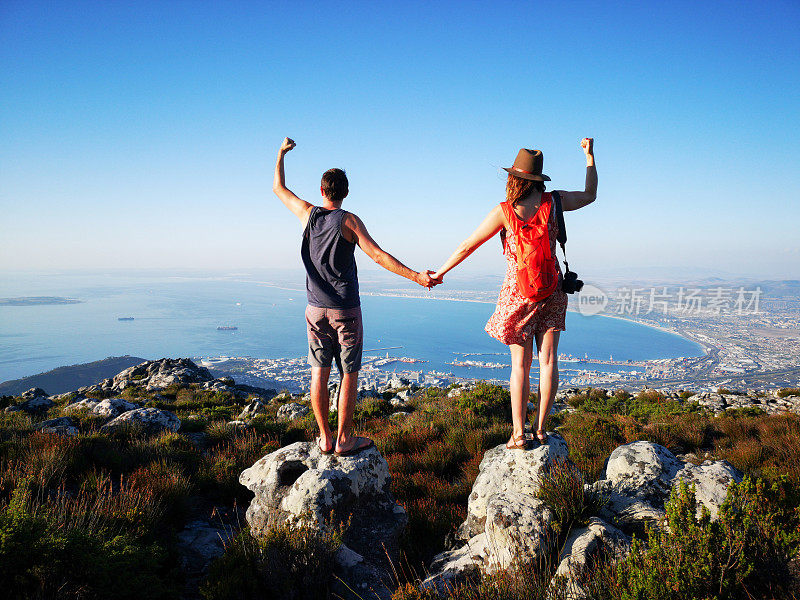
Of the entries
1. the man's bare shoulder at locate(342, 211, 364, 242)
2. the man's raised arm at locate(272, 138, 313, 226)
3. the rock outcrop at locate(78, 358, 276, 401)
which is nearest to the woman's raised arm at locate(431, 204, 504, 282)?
the man's bare shoulder at locate(342, 211, 364, 242)

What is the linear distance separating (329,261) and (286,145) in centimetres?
155

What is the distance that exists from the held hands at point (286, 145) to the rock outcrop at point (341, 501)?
3455mm

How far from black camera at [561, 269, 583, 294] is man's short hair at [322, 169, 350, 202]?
2.39 metres

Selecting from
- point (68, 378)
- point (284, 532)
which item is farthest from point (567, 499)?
point (68, 378)

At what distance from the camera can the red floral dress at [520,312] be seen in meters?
3.80

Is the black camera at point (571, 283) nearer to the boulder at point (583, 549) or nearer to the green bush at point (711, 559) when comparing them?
the green bush at point (711, 559)

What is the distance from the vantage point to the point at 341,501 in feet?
12.7

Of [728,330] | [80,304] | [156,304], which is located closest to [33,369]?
[156,304]

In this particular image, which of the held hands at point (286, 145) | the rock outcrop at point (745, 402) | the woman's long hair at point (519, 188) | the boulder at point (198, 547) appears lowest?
the rock outcrop at point (745, 402)

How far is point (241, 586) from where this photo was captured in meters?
3.02

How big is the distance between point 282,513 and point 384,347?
63981 mm

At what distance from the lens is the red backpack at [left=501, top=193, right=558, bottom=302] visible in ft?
11.6

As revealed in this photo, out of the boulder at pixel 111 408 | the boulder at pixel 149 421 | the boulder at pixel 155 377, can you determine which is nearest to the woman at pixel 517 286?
the boulder at pixel 149 421

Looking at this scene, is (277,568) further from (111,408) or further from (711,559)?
(111,408)
